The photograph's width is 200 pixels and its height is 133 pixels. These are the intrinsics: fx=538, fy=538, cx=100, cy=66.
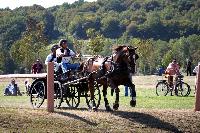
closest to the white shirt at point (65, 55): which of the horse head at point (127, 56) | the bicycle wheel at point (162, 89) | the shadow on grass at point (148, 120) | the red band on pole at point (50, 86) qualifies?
the red band on pole at point (50, 86)

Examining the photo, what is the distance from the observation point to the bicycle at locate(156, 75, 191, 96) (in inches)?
1193

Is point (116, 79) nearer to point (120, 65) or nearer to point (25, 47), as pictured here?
point (120, 65)

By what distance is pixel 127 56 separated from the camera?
51.8 ft

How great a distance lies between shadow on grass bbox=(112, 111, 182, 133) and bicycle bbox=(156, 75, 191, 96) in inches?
582

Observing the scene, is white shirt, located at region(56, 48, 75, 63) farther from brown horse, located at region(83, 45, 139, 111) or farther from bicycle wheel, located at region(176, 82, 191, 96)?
bicycle wheel, located at region(176, 82, 191, 96)

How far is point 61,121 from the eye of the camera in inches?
571

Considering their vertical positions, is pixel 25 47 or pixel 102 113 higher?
pixel 25 47

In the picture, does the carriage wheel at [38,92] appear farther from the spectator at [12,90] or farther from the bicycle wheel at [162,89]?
the spectator at [12,90]

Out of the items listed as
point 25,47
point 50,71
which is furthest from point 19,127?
point 25,47

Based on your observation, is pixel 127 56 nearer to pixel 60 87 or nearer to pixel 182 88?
pixel 60 87

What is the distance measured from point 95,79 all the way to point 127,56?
62.9 inches

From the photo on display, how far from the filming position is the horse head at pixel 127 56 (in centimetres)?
1568

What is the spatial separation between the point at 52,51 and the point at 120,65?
3.23 m

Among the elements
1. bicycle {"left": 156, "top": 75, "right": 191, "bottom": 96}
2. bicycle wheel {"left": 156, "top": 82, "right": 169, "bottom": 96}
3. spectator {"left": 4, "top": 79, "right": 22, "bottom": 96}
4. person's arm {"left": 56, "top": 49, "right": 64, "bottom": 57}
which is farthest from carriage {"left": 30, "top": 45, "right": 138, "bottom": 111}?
spectator {"left": 4, "top": 79, "right": 22, "bottom": 96}
